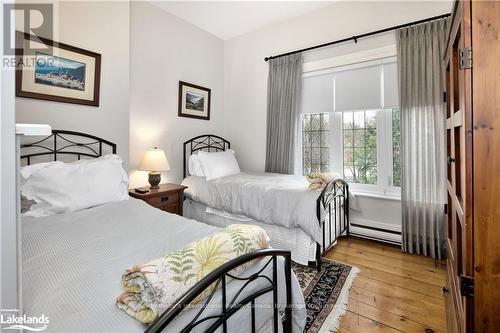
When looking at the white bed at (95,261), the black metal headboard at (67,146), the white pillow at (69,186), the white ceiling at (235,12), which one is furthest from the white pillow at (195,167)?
the white ceiling at (235,12)

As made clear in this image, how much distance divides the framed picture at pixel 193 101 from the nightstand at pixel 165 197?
1.21m

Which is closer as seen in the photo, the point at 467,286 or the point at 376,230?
the point at 467,286

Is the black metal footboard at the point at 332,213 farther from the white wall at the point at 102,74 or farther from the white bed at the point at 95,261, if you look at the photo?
the white wall at the point at 102,74

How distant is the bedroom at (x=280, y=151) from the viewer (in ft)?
2.76

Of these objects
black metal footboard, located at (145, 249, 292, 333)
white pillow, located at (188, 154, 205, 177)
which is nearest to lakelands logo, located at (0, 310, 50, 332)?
black metal footboard, located at (145, 249, 292, 333)

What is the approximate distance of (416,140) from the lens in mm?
2646

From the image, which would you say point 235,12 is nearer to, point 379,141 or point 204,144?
point 204,144

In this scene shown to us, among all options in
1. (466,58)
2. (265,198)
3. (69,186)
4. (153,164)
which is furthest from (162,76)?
(466,58)

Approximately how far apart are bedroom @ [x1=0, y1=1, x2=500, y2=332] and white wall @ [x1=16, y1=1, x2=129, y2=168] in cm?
1

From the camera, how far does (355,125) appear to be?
10.6 ft

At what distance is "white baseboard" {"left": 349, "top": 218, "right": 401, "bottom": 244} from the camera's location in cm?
291

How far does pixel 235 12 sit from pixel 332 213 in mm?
2860

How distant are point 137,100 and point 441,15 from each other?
337 cm

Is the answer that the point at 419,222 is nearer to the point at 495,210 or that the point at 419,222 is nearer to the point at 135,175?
the point at 495,210
